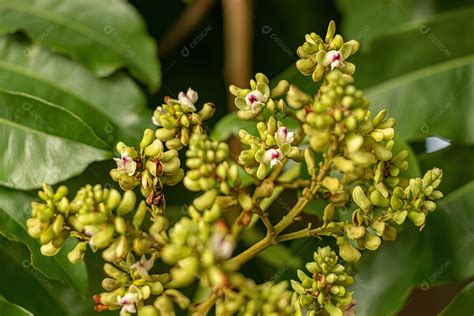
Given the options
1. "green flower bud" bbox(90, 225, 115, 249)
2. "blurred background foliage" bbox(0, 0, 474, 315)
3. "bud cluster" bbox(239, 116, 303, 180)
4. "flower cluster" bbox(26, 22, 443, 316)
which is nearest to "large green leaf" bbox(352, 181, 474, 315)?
"blurred background foliage" bbox(0, 0, 474, 315)

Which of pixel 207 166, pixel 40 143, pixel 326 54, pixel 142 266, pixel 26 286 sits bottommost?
pixel 26 286

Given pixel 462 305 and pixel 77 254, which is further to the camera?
pixel 462 305

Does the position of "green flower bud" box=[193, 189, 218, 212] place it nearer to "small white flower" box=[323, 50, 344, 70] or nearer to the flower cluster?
the flower cluster

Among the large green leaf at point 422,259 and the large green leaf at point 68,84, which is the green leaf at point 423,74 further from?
the large green leaf at point 68,84

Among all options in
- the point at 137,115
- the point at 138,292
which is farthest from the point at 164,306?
the point at 137,115

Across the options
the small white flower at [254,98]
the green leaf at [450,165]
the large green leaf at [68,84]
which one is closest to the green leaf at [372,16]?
the green leaf at [450,165]

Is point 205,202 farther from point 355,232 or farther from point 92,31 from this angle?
point 92,31
